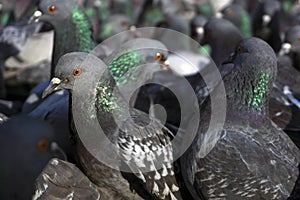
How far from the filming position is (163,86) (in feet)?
18.4

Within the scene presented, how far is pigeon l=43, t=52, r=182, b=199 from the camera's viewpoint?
3770 millimetres

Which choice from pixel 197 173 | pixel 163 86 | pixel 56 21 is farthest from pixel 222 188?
pixel 56 21

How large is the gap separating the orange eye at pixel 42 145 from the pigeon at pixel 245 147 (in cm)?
88

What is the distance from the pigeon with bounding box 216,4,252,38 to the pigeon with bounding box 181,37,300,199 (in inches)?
189

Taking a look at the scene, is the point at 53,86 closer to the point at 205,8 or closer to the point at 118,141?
Result: the point at 118,141

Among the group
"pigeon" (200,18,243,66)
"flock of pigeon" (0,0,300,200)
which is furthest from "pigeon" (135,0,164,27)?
"flock of pigeon" (0,0,300,200)

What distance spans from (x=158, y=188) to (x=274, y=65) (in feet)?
3.56

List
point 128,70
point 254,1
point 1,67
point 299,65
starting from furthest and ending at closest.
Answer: point 254,1, point 1,67, point 299,65, point 128,70

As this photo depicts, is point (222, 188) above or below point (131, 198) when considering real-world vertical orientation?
above

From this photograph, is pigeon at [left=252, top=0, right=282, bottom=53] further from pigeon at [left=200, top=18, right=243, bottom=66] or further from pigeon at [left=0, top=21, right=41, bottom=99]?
pigeon at [left=0, top=21, right=41, bottom=99]

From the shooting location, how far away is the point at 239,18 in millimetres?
9180

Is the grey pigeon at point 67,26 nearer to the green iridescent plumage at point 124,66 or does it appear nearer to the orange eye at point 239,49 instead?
the green iridescent plumage at point 124,66

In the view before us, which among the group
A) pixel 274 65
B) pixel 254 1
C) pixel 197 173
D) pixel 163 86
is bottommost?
pixel 254 1

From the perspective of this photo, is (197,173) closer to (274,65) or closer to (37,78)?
(274,65)
